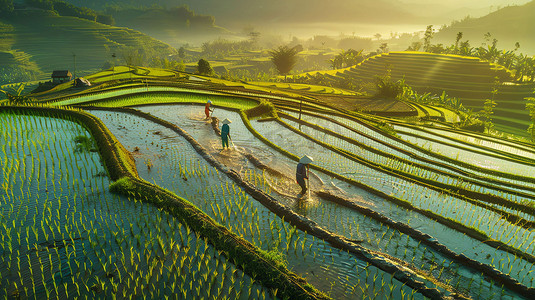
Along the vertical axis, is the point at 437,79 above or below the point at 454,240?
above

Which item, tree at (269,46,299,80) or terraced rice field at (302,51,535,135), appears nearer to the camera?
terraced rice field at (302,51,535,135)

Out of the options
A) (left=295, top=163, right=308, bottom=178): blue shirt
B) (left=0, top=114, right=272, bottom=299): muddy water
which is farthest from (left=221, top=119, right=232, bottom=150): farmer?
(left=0, top=114, right=272, bottom=299): muddy water

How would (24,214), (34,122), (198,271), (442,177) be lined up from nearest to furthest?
(198,271) → (24,214) → (442,177) → (34,122)

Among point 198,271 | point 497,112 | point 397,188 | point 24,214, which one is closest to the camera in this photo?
point 198,271

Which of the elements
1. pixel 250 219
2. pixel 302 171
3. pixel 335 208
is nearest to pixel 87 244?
pixel 250 219

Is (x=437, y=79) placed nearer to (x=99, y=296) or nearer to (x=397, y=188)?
(x=397, y=188)

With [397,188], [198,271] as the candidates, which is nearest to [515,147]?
[397,188]

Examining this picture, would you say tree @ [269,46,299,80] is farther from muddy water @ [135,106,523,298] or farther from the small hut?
muddy water @ [135,106,523,298]
